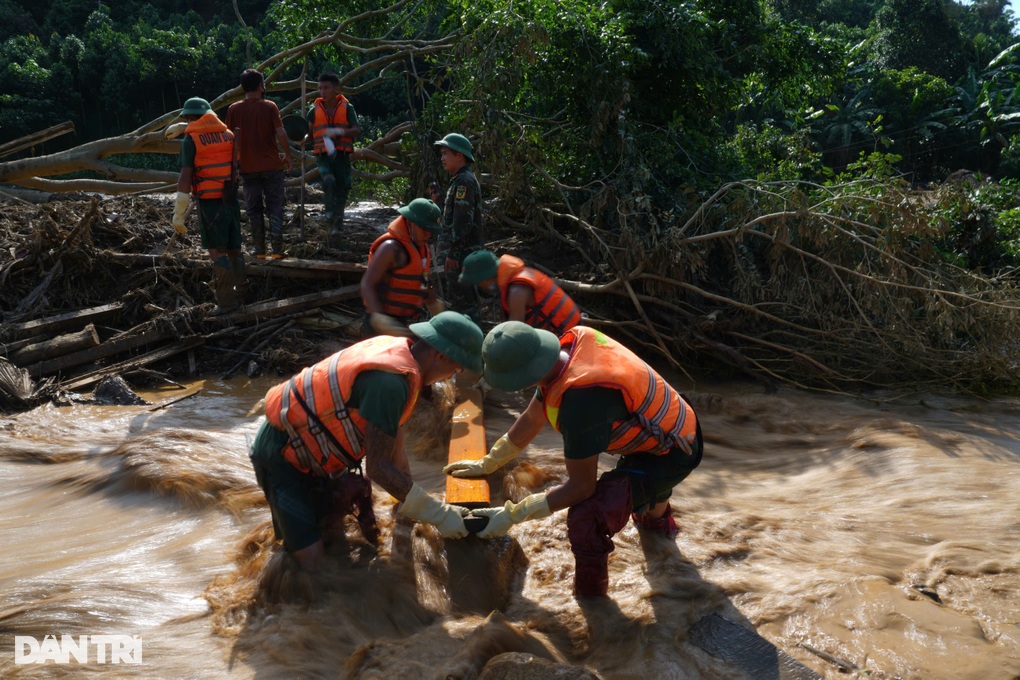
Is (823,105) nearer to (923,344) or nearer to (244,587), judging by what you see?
(923,344)

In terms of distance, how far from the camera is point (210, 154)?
6211mm

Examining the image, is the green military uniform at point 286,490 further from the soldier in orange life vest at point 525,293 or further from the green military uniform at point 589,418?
the soldier in orange life vest at point 525,293

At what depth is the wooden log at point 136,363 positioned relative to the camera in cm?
595

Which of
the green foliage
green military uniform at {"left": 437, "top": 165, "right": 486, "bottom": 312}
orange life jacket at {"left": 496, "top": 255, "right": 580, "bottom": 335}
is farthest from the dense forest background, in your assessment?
the green foliage

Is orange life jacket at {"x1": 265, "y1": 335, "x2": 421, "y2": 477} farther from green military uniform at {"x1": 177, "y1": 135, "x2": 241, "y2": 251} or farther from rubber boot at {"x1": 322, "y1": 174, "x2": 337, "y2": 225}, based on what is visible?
rubber boot at {"x1": 322, "y1": 174, "x2": 337, "y2": 225}

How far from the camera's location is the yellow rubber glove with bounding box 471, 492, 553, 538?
10.1ft

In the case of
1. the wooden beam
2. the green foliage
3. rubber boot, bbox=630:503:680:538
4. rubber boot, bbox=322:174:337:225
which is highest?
the green foliage

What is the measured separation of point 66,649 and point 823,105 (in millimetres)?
24732

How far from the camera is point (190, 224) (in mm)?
7934

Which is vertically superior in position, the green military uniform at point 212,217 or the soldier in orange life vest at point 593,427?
the green military uniform at point 212,217

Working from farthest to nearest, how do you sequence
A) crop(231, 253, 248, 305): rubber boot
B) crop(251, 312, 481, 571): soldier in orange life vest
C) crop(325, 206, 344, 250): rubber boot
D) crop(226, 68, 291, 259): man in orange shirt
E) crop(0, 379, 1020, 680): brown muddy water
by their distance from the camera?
Answer: crop(325, 206, 344, 250): rubber boot, crop(226, 68, 291, 259): man in orange shirt, crop(231, 253, 248, 305): rubber boot, crop(251, 312, 481, 571): soldier in orange life vest, crop(0, 379, 1020, 680): brown muddy water

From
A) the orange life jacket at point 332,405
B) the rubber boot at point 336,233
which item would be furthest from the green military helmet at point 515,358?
the rubber boot at point 336,233

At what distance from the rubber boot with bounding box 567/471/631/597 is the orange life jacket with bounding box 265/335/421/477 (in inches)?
31.1

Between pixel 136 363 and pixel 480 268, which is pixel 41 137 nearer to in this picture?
pixel 136 363
